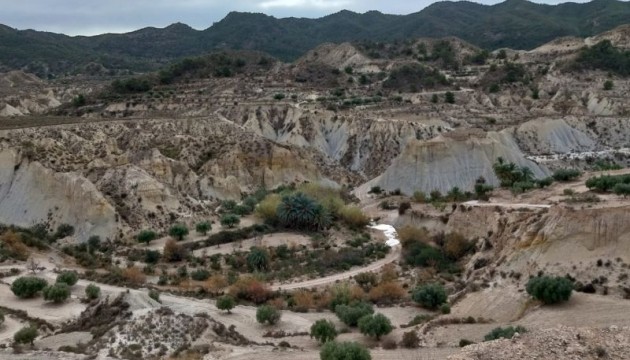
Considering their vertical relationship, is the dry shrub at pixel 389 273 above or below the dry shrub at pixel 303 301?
below

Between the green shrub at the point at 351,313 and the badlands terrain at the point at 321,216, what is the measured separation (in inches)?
5.0

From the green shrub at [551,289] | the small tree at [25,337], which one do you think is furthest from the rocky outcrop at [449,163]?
the small tree at [25,337]

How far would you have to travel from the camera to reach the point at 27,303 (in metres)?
33.1

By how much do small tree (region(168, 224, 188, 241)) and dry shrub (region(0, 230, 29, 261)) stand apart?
964 cm

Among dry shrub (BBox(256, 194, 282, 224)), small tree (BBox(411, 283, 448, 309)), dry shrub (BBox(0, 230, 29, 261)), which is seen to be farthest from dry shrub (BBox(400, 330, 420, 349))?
dry shrub (BBox(256, 194, 282, 224))

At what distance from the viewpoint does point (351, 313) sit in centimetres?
3011

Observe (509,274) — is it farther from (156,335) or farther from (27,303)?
(27,303)

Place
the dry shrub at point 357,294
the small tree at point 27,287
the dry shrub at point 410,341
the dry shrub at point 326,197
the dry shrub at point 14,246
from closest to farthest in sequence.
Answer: the dry shrub at point 410,341, the small tree at point 27,287, the dry shrub at point 357,294, the dry shrub at point 14,246, the dry shrub at point 326,197

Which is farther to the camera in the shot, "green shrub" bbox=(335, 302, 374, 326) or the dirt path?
the dirt path

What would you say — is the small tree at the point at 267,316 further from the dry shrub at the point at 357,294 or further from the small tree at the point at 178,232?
the small tree at the point at 178,232

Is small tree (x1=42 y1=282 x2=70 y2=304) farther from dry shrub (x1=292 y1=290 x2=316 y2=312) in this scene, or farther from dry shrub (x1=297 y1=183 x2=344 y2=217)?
dry shrub (x1=297 y1=183 x2=344 y2=217)

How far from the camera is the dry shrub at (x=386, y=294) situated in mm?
35438

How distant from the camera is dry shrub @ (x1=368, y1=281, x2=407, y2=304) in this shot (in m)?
35.4

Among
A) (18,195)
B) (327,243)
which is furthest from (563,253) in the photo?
(18,195)
